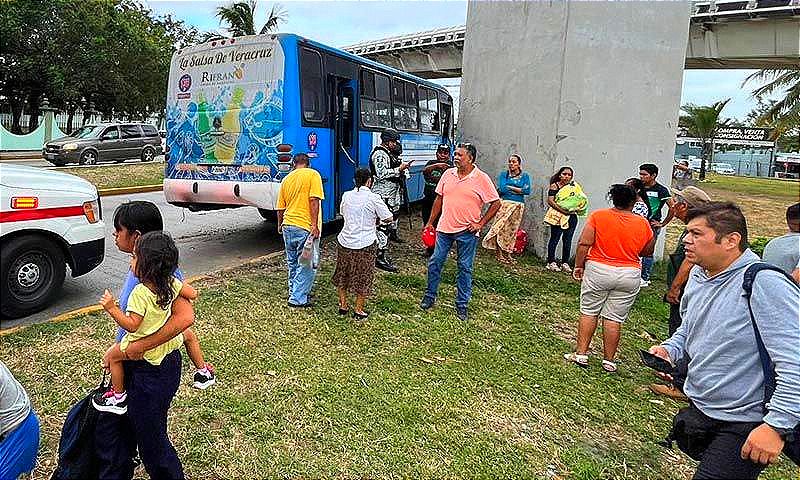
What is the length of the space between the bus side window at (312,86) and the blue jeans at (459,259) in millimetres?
3027

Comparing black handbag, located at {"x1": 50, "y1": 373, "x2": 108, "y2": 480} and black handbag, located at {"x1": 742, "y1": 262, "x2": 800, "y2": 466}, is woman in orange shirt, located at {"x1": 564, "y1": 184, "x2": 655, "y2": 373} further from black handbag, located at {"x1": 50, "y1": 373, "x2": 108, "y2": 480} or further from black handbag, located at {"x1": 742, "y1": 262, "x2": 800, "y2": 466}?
black handbag, located at {"x1": 50, "y1": 373, "x2": 108, "y2": 480}

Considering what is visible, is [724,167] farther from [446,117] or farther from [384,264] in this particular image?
[384,264]

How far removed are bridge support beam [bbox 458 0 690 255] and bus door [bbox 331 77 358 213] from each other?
2518 mm

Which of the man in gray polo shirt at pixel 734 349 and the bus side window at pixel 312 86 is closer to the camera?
the man in gray polo shirt at pixel 734 349

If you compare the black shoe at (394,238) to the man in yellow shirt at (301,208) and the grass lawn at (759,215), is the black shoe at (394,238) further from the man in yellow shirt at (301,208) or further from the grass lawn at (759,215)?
the grass lawn at (759,215)

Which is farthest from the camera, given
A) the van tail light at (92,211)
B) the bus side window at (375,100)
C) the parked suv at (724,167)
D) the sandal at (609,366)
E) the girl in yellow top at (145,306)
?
the parked suv at (724,167)

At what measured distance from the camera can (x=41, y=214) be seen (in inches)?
188

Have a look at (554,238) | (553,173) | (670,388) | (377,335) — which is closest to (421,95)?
(553,173)

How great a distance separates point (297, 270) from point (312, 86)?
10.5 ft

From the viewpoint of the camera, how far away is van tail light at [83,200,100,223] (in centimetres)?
516

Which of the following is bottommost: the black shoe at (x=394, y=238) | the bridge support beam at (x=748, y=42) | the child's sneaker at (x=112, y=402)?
the black shoe at (x=394, y=238)

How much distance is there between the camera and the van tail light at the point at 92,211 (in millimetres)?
5164

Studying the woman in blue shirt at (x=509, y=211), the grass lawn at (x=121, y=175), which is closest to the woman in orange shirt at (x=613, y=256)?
the woman in blue shirt at (x=509, y=211)

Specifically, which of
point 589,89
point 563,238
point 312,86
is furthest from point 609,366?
point 312,86
